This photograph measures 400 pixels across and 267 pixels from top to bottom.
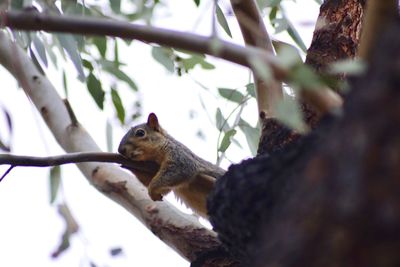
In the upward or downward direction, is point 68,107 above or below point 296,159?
above

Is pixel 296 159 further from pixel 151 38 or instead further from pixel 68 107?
pixel 68 107

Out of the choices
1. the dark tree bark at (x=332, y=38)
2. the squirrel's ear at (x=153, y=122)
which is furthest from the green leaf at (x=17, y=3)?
the squirrel's ear at (x=153, y=122)

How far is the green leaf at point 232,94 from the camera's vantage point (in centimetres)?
269

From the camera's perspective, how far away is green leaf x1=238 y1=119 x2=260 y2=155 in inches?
102

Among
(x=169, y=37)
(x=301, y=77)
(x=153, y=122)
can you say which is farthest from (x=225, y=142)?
(x=301, y=77)

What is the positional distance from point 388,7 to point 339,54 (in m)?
1.17

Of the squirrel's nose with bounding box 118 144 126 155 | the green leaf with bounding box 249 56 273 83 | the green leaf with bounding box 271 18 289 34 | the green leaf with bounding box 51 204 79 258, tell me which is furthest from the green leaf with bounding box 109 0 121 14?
the green leaf with bounding box 249 56 273 83

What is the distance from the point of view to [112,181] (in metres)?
2.35

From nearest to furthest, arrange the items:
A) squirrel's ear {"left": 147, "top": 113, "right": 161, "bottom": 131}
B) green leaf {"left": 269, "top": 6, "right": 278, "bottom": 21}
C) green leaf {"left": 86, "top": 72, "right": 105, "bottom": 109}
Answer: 1. green leaf {"left": 86, "top": 72, "right": 105, "bottom": 109}
2. green leaf {"left": 269, "top": 6, "right": 278, "bottom": 21}
3. squirrel's ear {"left": 147, "top": 113, "right": 161, "bottom": 131}

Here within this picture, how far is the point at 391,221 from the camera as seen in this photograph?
735mm

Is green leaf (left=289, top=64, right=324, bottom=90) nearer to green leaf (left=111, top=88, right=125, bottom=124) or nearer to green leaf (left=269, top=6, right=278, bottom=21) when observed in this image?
green leaf (left=111, top=88, right=125, bottom=124)

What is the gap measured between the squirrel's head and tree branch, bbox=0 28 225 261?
9.8 inches

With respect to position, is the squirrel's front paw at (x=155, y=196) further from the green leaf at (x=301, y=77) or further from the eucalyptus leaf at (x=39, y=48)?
the green leaf at (x=301, y=77)

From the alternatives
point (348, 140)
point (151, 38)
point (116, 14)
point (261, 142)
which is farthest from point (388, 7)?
point (116, 14)
